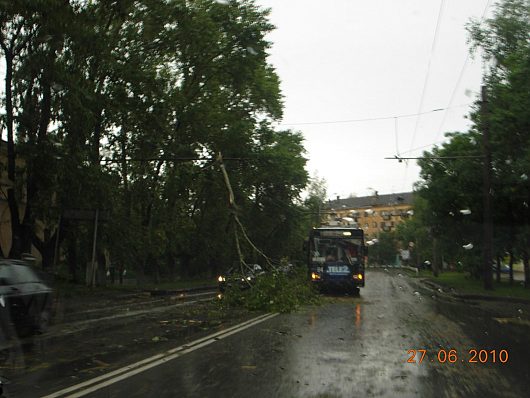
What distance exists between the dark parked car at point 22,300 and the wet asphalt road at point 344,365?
Answer: 11.0ft

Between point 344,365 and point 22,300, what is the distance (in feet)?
19.4

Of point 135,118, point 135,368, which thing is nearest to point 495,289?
point 135,118

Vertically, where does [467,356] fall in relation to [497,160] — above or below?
below

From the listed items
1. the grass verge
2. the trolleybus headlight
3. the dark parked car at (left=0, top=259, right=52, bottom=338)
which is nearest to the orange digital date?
the dark parked car at (left=0, top=259, right=52, bottom=338)

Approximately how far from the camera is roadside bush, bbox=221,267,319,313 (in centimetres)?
1552

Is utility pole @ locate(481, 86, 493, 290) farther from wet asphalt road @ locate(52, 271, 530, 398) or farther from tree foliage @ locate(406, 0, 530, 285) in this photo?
wet asphalt road @ locate(52, 271, 530, 398)

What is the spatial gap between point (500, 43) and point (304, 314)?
51.2 feet

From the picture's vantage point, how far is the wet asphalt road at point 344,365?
6090mm

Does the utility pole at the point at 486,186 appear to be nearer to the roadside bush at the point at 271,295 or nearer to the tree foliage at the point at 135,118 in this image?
the roadside bush at the point at 271,295

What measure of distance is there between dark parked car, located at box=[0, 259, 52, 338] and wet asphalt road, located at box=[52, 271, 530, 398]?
3.36 metres

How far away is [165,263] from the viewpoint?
146 feet

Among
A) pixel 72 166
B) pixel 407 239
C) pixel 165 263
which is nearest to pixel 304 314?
pixel 72 166

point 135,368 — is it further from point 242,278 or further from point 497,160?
point 497,160

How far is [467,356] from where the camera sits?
8250mm
